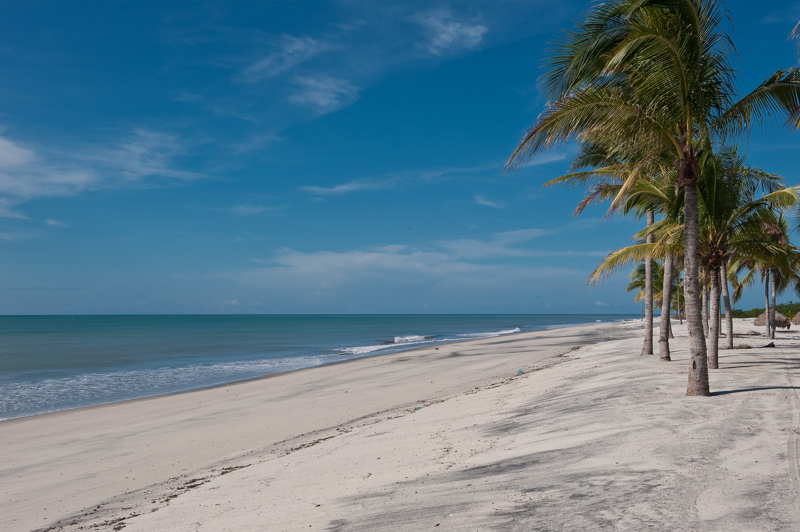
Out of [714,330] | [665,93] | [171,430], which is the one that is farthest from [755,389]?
[171,430]

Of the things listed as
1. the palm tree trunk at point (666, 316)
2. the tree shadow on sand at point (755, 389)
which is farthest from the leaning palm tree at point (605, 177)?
the tree shadow on sand at point (755, 389)

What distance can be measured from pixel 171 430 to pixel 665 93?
12.3m

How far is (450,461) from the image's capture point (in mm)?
6441

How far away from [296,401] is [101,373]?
49.5ft

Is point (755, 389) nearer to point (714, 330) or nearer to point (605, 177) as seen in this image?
point (714, 330)

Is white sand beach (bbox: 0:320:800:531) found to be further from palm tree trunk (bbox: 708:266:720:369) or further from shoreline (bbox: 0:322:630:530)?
palm tree trunk (bbox: 708:266:720:369)

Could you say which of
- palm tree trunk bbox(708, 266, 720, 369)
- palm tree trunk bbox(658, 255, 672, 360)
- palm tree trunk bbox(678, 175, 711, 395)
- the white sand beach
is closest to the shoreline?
the white sand beach

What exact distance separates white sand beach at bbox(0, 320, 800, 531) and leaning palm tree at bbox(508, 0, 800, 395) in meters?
2.68

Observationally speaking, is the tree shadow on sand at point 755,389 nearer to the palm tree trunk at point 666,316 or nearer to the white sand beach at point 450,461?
the white sand beach at point 450,461

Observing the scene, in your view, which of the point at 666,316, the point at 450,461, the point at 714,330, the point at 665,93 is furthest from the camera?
the point at 666,316

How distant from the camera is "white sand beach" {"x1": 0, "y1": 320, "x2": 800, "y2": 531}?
4.38 meters

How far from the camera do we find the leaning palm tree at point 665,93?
8.55 meters

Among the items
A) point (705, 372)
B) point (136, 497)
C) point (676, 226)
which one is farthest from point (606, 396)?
point (136, 497)

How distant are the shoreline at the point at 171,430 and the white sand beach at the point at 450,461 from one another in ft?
0.21
